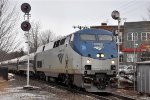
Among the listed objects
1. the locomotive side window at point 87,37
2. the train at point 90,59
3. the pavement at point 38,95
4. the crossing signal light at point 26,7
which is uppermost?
the crossing signal light at point 26,7

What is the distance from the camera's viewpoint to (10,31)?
2761 centimetres

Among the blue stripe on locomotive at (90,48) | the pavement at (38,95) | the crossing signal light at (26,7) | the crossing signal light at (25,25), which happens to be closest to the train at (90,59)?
the blue stripe on locomotive at (90,48)

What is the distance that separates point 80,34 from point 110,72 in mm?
2943

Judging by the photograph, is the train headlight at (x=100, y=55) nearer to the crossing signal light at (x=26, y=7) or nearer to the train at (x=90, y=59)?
the train at (x=90, y=59)

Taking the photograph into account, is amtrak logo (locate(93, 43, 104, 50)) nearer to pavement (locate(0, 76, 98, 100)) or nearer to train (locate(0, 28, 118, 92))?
train (locate(0, 28, 118, 92))

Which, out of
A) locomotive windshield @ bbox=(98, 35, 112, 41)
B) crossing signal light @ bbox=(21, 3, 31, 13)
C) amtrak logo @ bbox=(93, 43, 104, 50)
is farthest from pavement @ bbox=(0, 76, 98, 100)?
crossing signal light @ bbox=(21, 3, 31, 13)

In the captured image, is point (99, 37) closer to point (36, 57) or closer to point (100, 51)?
point (100, 51)

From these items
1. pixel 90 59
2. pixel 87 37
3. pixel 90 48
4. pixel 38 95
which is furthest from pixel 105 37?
pixel 38 95

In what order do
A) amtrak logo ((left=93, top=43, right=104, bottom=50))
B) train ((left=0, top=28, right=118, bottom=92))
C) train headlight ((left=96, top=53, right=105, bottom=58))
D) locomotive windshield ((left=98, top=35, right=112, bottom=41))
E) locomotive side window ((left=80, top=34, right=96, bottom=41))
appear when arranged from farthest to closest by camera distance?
locomotive windshield ((left=98, top=35, right=112, bottom=41)) → locomotive side window ((left=80, top=34, right=96, bottom=41)) → amtrak logo ((left=93, top=43, right=104, bottom=50)) → train headlight ((left=96, top=53, right=105, bottom=58)) → train ((left=0, top=28, right=118, bottom=92))

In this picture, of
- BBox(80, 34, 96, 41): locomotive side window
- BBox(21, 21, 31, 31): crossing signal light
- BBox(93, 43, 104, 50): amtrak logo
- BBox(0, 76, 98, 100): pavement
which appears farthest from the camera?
BBox(21, 21, 31, 31): crossing signal light

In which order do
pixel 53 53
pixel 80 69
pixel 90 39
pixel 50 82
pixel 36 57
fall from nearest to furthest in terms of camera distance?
pixel 80 69
pixel 90 39
pixel 53 53
pixel 50 82
pixel 36 57

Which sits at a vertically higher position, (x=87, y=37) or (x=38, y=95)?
(x=87, y=37)

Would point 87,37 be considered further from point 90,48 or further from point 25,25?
point 25,25

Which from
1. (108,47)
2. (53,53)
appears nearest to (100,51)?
(108,47)
